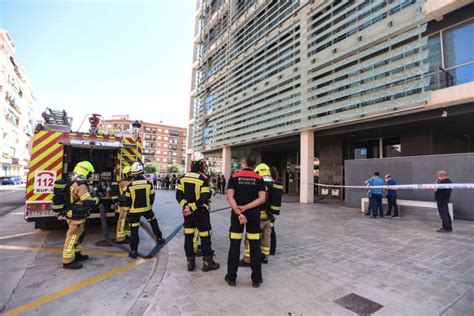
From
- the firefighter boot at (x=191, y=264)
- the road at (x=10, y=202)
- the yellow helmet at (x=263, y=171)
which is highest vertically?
the yellow helmet at (x=263, y=171)

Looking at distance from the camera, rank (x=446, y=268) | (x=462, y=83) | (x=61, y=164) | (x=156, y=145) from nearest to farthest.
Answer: (x=446, y=268), (x=61, y=164), (x=462, y=83), (x=156, y=145)

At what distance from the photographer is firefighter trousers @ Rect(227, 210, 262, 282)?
10.2 feet

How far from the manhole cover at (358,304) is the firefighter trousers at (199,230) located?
191cm

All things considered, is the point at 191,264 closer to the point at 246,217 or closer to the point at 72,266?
the point at 246,217

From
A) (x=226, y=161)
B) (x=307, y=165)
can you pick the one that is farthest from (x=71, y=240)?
(x=226, y=161)

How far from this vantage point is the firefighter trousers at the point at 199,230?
368 centimetres

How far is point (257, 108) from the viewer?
52.1 ft

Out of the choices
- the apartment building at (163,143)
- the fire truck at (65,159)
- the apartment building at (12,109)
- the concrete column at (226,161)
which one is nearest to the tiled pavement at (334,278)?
the fire truck at (65,159)

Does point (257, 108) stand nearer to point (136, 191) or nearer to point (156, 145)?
point (136, 191)

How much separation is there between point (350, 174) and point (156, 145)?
88.6 meters

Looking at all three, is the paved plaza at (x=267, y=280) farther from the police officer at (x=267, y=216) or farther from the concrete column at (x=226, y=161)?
the concrete column at (x=226, y=161)

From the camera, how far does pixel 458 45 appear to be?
8.38 meters

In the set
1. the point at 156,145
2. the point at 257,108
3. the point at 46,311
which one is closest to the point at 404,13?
the point at 257,108

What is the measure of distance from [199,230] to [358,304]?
2312mm
